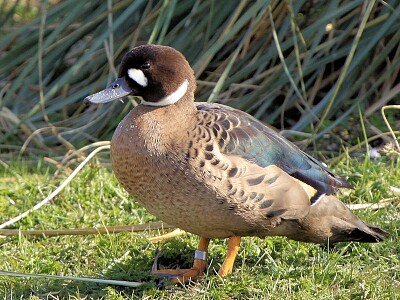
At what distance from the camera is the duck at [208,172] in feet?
11.7

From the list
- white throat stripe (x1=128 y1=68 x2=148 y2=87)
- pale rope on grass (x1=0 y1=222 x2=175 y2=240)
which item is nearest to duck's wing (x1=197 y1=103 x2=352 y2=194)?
white throat stripe (x1=128 y1=68 x2=148 y2=87)

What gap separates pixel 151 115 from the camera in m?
3.75

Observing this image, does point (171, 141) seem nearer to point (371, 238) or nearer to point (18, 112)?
point (371, 238)

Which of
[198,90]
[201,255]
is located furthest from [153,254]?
[198,90]

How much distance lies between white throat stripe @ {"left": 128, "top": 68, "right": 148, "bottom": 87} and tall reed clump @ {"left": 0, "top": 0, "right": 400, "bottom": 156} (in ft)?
5.47

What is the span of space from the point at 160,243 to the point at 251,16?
1821 mm

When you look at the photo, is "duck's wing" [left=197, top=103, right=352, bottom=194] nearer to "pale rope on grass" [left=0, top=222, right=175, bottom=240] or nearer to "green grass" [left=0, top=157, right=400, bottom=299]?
"green grass" [left=0, top=157, right=400, bottom=299]

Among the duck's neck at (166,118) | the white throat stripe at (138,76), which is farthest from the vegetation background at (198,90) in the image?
the white throat stripe at (138,76)

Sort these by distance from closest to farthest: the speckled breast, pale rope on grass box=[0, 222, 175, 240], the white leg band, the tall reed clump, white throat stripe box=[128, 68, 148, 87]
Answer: the speckled breast < white throat stripe box=[128, 68, 148, 87] < the white leg band < pale rope on grass box=[0, 222, 175, 240] < the tall reed clump

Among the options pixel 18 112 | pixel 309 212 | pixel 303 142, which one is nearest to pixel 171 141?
pixel 309 212

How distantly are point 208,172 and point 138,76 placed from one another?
0.57 metres

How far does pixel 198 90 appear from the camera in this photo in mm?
5938

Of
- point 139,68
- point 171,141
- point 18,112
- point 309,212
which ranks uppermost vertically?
point 139,68

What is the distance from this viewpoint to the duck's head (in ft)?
12.3
